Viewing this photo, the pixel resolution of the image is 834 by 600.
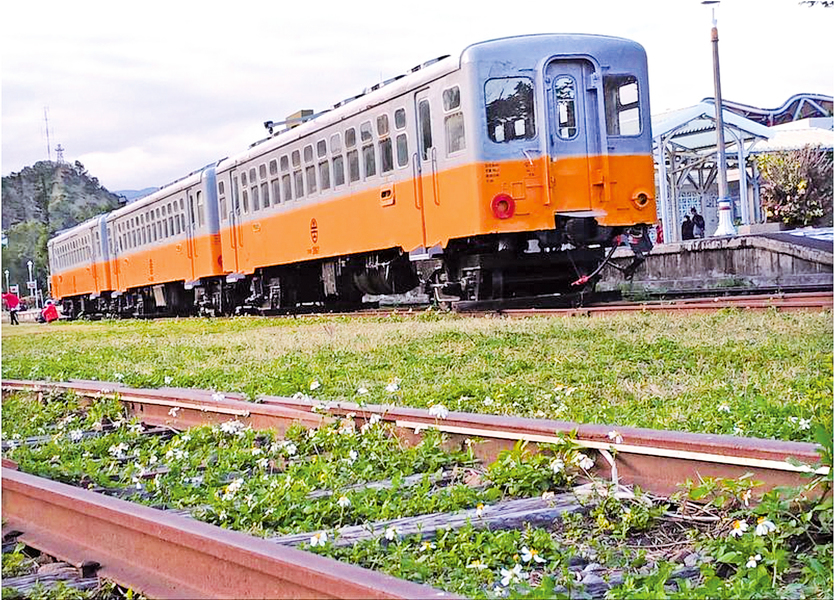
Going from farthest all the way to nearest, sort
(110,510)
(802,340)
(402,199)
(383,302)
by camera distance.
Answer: (383,302)
(402,199)
(802,340)
(110,510)

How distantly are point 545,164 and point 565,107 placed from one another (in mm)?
767

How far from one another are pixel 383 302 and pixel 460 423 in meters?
15.1

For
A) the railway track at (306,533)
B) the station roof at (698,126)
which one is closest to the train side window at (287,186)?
the station roof at (698,126)

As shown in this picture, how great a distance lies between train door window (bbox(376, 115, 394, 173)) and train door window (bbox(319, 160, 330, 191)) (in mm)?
1873

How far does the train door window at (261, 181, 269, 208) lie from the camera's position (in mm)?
19047

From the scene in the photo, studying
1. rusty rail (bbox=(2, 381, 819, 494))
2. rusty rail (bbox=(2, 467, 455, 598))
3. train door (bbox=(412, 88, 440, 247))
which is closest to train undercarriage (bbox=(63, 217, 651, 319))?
train door (bbox=(412, 88, 440, 247))

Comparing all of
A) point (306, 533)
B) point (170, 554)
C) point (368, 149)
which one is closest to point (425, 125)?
point (368, 149)

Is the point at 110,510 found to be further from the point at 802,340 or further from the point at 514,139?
the point at 514,139

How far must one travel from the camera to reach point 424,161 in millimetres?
13438

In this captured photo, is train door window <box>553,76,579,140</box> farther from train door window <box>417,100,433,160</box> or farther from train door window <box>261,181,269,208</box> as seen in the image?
train door window <box>261,181,269,208</box>

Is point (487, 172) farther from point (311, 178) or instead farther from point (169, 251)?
point (169, 251)

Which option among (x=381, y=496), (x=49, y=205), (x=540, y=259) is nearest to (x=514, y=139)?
(x=540, y=259)

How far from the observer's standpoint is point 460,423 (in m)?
5.36

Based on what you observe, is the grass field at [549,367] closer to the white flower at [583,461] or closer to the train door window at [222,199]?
the white flower at [583,461]
